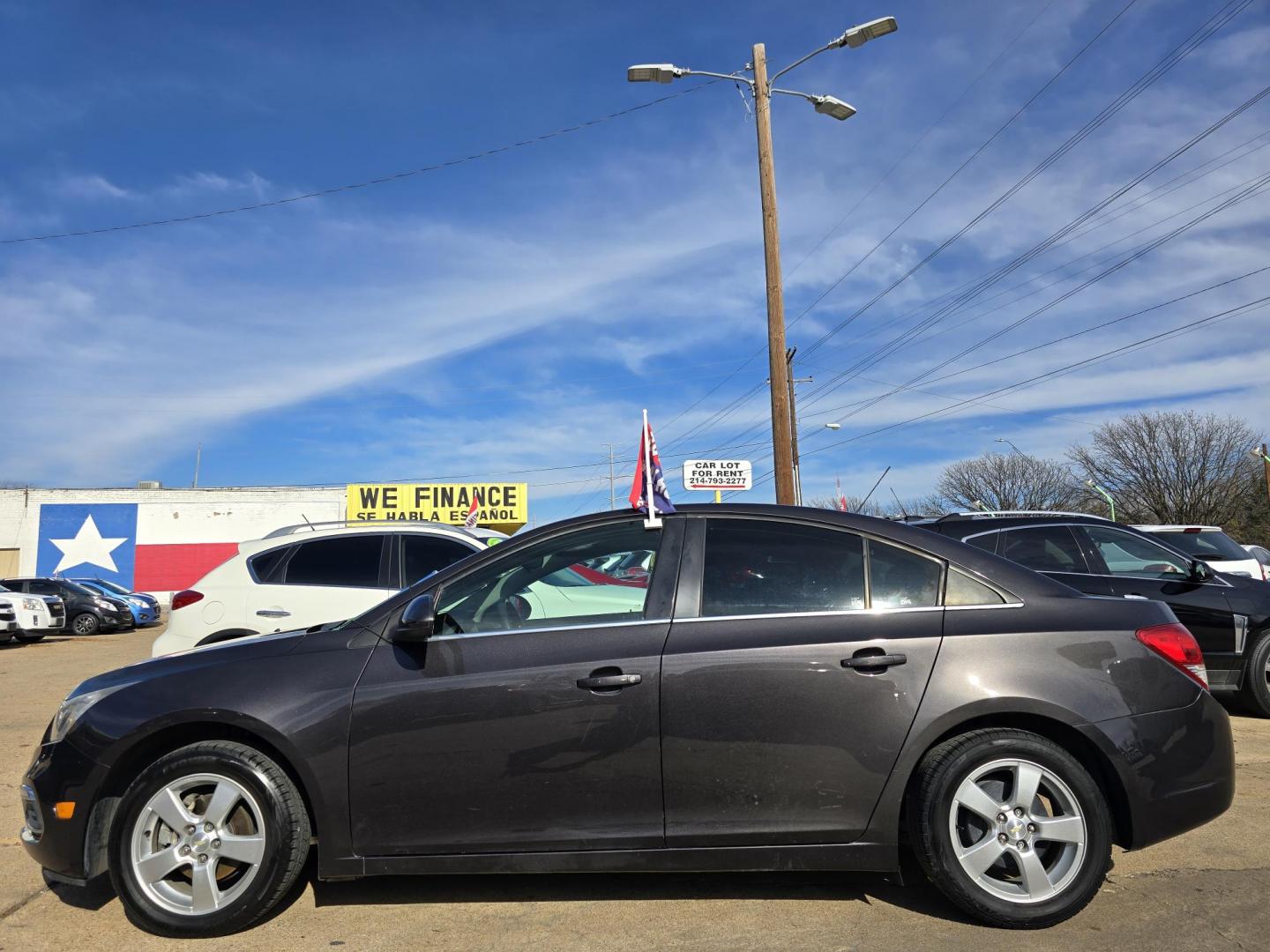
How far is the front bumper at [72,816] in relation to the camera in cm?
350

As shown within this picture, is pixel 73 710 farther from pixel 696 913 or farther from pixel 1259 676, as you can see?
pixel 1259 676

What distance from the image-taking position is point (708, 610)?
11.9ft

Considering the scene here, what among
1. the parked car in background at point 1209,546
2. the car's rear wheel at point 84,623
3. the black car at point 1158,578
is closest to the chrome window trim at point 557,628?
the black car at point 1158,578

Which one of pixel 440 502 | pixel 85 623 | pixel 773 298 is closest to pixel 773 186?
pixel 773 298

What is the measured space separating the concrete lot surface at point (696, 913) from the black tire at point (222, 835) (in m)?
0.09

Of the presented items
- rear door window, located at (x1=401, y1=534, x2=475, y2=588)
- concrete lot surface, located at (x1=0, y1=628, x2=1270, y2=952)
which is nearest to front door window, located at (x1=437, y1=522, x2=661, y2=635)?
concrete lot surface, located at (x1=0, y1=628, x2=1270, y2=952)

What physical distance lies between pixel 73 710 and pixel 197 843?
2.53 feet

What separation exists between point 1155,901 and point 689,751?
79.0 inches

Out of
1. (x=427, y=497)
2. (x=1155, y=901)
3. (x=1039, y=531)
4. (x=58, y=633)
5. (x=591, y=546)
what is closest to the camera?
(x=1155, y=901)

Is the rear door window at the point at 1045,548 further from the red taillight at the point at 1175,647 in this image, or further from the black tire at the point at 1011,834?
the black tire at the point at 1011,834

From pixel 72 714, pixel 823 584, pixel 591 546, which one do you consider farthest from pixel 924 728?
pixel 72 714

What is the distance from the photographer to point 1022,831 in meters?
3.40

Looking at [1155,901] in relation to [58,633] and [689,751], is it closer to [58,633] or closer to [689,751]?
[689,751]

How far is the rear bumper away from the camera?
340cm
